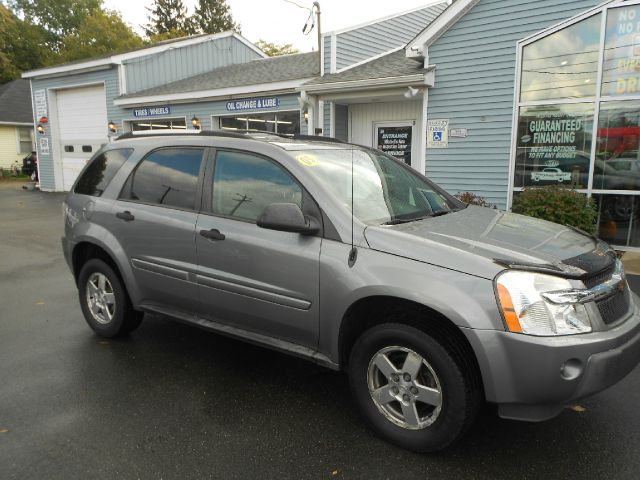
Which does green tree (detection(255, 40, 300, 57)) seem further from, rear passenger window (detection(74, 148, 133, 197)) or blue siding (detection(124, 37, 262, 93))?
rear passenger window (detection(74, 148, 133, 197))

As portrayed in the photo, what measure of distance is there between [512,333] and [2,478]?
2.68 meters

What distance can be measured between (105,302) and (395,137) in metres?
8.30

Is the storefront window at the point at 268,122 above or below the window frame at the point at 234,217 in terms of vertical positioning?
above

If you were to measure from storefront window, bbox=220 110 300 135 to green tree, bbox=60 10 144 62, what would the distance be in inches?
1166

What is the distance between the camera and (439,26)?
30.3 ft

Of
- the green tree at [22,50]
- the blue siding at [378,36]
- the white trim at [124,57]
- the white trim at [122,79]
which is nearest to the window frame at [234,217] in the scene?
the blue siding at [378,36]

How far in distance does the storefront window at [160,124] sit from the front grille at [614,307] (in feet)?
47.9

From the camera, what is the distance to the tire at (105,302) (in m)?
4.30

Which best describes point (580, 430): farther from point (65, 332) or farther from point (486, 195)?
point (486, 195)

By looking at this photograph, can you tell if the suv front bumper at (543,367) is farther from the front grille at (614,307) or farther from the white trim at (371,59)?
the white trim at (371,59)

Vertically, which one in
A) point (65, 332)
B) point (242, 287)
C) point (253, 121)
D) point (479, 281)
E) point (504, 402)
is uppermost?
point (253, 121)

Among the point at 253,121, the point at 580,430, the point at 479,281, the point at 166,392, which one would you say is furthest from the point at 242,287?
the point at 253,121

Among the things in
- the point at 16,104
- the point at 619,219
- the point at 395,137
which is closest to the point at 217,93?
the point at 395,137

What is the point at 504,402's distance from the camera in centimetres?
248
